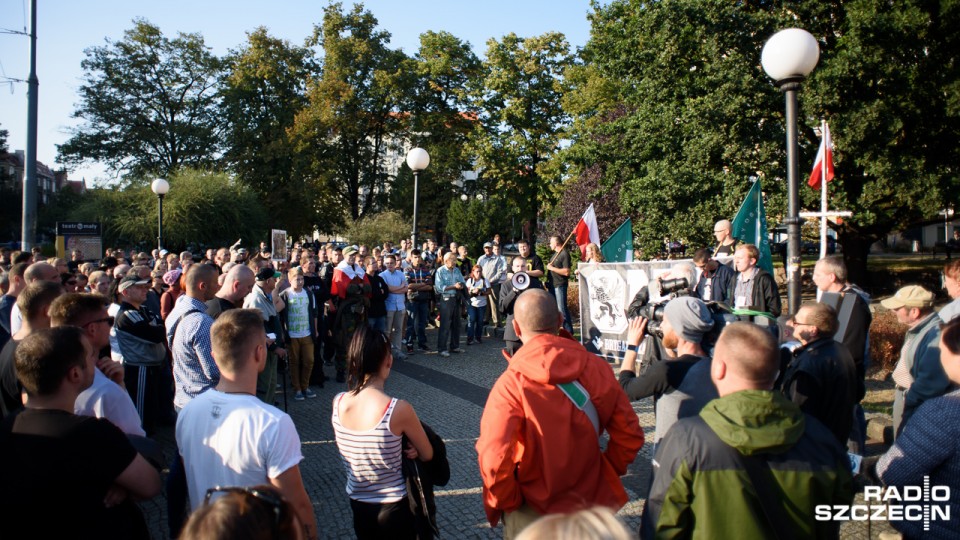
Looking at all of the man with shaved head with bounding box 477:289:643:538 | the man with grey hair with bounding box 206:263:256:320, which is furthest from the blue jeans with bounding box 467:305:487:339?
the man with shaved head with bounding box 477:289:643:538

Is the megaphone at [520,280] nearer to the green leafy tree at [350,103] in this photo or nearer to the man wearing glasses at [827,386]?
the man wearing glasses at [827,386]

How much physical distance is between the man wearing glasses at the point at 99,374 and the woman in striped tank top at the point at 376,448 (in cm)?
99

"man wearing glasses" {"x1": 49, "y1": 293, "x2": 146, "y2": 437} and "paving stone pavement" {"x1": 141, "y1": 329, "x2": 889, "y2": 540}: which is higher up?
"man wearing glasses" {"x1": 49, "y1": 293, "x2": 146, "y2": 437}

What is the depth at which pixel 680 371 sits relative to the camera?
3129 millimetres

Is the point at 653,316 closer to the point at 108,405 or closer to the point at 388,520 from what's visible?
the point at 388,520

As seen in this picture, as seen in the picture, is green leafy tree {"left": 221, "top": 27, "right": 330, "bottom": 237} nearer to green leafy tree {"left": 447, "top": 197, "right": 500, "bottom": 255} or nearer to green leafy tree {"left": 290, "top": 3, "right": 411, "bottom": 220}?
green leafy tree {"left": 290, "top": 3, "right": 411, "bottom": 220}

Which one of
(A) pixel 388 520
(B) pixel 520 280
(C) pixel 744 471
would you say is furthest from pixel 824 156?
(A) pixel 388 520

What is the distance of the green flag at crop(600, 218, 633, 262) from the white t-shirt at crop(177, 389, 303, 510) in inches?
332

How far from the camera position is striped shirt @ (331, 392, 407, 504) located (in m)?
2.96

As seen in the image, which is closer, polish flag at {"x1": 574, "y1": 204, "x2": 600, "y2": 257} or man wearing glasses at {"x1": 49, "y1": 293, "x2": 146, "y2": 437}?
man wearing glasses at {"x1": 49, "y1": 293, "x2": 146, "y2": 437}

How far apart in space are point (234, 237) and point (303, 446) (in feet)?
88.9

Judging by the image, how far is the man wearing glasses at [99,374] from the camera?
285cm

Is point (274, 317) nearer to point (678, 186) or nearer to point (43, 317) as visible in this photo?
point (43, 317)

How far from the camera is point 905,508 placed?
2562 millimetres
